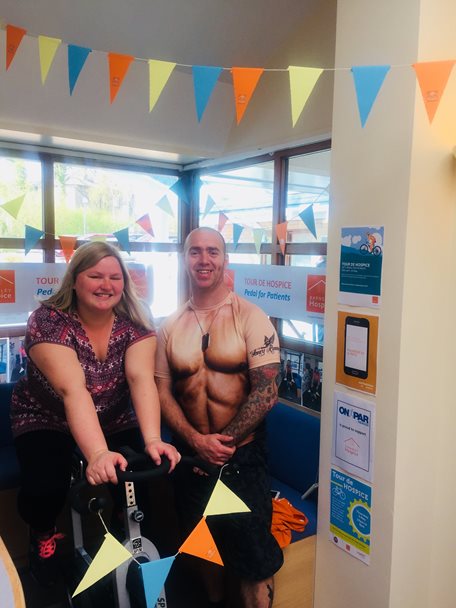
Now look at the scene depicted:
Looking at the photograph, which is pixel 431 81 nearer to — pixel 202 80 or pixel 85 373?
pixel 202 80

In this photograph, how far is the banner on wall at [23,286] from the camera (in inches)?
139

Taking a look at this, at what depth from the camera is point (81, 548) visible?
6.75ft

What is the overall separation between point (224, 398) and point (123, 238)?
2009mm

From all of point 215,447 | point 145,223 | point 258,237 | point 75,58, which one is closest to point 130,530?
point 215,447

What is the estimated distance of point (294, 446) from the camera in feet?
9.49

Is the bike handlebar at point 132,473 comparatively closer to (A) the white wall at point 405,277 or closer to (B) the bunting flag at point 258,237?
(A) the white wall at point 405,277

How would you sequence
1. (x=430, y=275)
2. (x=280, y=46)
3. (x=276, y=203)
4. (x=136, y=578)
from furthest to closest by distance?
1. (x=276, y=203)
2. (x=280, y=46)
3. (x=430, y=275)
4. (x=136, y=578)

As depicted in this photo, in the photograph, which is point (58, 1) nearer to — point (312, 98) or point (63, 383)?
point (312, 98)

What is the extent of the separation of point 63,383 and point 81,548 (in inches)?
28.7

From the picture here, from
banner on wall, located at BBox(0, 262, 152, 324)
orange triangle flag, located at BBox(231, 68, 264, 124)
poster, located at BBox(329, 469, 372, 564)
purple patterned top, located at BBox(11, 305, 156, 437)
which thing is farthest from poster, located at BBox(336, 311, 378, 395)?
banner on wall, located at BBox(0, 262, 152, 324)

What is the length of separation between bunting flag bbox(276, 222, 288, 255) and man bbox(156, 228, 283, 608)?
3.95 feet

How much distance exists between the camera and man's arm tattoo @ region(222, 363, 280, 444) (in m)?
2.14

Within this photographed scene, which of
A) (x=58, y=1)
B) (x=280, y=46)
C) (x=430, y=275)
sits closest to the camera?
(x=430, y=275)

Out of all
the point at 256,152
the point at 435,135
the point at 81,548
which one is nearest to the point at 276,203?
the point at 256,152
